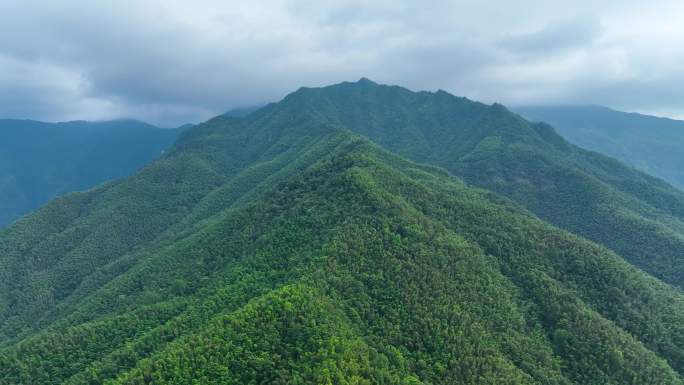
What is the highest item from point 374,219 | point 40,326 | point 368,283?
point 374,219

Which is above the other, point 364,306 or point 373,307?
point 364,306

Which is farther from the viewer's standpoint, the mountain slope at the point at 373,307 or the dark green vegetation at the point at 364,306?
the dark green vegetation at the point at 364,306

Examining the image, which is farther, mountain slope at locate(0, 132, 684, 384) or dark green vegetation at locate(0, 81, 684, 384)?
dark green vegetation at locate(0, 81, 684, 384)

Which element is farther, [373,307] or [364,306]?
[373,307]

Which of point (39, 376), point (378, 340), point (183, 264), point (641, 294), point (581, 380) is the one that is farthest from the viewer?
point (183, 264)

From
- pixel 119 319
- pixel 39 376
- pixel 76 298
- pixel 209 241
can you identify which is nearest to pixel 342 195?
pixel 209 241

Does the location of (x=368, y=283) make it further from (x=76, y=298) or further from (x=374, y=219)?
(x=76, y=298)

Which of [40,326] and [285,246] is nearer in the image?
[285,246]

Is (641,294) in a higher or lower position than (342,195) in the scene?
lower

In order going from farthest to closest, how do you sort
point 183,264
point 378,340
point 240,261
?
point 183,264, point 240,261, point 378,340
